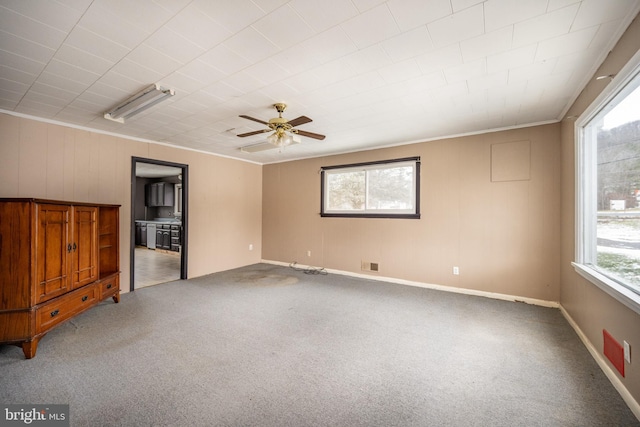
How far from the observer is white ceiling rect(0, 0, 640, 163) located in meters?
1.58

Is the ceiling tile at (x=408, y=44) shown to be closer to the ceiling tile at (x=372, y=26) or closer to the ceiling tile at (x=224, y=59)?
the ceiling tile at (x=372, y=26)

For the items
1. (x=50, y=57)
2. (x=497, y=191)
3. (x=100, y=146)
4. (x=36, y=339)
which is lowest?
(x=36, y=339)

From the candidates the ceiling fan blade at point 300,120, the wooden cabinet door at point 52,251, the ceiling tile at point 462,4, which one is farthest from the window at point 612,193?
the wooden cabinet door at point 52,251

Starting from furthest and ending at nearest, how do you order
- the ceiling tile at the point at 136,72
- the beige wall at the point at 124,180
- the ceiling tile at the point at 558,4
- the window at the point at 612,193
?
the beige wall at the point at 124,180 < the ceiling tile at the point at 136,72 < the window at the point at 612,193 < the ceiling tile at the point at 558,4

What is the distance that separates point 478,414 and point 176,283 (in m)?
4.45

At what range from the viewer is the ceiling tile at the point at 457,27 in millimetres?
1604

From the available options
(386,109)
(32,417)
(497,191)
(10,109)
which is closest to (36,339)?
(32,417)

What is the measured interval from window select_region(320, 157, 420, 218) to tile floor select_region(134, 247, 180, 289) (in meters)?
3.23

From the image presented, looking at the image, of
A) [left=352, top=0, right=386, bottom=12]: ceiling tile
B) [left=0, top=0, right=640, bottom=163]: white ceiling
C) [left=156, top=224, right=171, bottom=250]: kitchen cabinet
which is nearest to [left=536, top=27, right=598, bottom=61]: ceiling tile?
[left=0, top=0, right=640, bottom=163]: white ceiling

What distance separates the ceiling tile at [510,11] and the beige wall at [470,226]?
2.45m

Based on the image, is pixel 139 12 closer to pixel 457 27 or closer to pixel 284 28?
pixel 284 28

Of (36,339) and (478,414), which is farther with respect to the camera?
(36,339)

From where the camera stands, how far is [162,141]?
14.4 ft

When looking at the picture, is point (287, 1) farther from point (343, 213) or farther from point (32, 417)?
point (343, 213)
